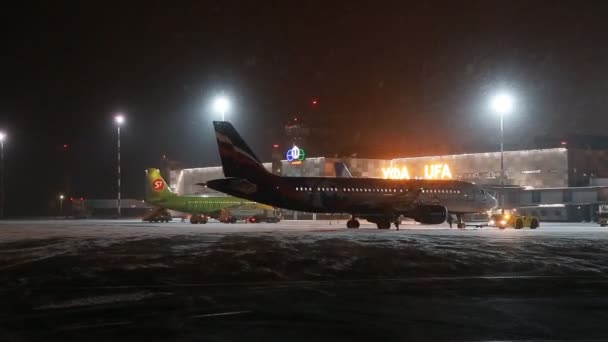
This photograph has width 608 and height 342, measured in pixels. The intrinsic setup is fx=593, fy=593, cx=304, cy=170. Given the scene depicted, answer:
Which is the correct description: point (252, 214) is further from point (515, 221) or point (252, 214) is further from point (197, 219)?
point (515, 221)

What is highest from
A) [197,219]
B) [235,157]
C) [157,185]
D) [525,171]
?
[525,171]

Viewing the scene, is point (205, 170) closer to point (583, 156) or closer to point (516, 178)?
point (516, 178)

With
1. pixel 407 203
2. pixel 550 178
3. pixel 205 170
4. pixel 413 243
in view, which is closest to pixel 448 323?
pixel 413 243

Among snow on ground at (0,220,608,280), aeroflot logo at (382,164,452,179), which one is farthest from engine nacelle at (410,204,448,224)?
aeroflot logo at (382,164,452,179)

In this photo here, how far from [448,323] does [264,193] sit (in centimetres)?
3346

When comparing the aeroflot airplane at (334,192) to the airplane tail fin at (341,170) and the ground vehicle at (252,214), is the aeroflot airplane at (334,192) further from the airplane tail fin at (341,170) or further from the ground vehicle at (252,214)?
the airplane tail fin at (341,170)

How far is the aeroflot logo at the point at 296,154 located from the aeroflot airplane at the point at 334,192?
39.6 meters

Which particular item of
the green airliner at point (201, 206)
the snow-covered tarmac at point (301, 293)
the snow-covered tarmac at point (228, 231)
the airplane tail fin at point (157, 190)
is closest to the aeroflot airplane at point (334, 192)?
the snow-covered tarmac at point (228, 231)

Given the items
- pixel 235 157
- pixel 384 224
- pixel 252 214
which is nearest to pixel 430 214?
pixel 384 224

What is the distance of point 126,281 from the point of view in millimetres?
16594

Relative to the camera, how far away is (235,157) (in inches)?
1737

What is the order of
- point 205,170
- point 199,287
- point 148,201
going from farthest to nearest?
point 205,170 → point 148,201 → point 199,287

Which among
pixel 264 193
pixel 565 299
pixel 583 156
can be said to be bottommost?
pixel 565 299

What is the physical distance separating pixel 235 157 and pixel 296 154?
4781 centimetres
